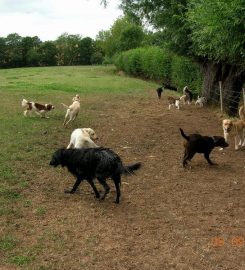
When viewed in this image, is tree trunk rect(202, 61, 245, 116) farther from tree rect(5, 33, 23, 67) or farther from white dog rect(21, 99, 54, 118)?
tree rect(5, 33, 23, 67)

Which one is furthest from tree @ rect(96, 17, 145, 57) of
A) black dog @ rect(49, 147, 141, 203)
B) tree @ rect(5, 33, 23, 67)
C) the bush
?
black dog @ rect(49, 147, 141, 203)

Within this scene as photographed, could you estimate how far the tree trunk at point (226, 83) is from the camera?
19.4 m

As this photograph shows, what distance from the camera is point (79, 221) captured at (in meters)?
7.29

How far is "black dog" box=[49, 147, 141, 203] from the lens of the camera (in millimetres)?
7980

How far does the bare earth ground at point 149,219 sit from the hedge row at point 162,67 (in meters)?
14.3

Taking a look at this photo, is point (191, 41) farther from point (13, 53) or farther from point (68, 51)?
point (68, 51)

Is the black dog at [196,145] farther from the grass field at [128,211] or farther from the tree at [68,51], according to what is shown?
the tree at [68,51]

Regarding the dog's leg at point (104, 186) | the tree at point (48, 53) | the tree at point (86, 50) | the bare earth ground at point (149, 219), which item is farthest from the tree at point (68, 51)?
the dog's leg at point (104, 186)

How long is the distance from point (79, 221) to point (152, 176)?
3065 millimetres

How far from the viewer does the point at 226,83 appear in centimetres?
2000

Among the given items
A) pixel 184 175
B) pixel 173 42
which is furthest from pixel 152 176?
pixel 173 42

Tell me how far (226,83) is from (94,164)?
13298 mm

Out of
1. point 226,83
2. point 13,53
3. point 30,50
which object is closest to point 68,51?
point 30,50

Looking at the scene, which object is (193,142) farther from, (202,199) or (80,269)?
(80,269)
